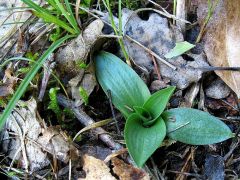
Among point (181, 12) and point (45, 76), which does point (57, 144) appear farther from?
point (181, 12)

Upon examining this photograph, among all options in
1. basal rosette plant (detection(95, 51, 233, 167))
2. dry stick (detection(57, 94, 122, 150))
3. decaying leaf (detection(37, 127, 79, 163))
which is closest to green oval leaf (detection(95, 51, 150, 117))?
basal rosette plant (detection(95, 51, 233, 167))

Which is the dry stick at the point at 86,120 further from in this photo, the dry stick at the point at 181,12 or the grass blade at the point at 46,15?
the dry stick at the point at 181,12

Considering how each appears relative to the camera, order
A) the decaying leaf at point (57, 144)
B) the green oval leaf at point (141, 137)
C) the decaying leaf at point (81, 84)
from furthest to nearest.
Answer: the decaying leaf at point (81, 84)
the decaying leaf at point (57, 144)
the green oval leaf at point (141, 137)

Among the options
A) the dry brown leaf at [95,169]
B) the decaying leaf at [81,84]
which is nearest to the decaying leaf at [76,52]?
the decaying leaf at [81,84]

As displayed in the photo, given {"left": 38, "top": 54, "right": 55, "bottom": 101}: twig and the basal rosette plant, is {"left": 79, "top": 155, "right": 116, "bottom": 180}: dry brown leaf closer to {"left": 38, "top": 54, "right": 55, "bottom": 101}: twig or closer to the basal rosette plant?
the basal rosette plant

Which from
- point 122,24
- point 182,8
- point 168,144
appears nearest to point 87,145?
point 168,144

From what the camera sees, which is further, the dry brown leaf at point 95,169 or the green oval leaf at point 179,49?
the green oval leaf at point 179,49
